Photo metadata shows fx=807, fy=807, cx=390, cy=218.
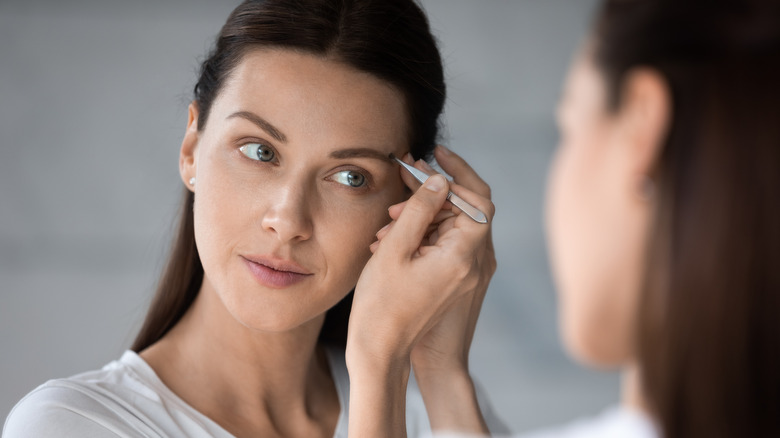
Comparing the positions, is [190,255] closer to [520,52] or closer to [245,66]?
[245,66]

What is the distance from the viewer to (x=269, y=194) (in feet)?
4.05

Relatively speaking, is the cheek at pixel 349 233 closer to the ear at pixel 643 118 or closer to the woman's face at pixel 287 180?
the woman's face at pixel 287 180

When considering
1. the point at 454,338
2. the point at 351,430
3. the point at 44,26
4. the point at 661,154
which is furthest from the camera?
the point at 44,26

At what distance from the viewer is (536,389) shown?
3344 mm

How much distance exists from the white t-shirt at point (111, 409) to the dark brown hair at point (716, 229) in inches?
32.5

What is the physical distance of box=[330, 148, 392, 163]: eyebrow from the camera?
4.08 feet

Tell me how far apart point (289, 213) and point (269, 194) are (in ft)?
0.17

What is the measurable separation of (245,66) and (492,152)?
2157mm

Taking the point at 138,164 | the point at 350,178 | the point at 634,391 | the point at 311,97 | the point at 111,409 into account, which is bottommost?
the point at 111,409

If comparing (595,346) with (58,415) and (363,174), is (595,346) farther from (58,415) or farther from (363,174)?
(58,415)

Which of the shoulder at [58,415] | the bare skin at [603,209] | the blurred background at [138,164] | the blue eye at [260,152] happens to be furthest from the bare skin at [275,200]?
the blurred background at [138,164]

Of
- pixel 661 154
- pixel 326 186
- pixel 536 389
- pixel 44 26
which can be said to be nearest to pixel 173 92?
pixel 44 26

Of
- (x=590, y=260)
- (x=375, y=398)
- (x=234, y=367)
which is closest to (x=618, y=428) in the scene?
(x=590, y=260)

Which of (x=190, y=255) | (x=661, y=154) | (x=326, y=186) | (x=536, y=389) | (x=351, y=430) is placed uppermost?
(x=661, y=154)
